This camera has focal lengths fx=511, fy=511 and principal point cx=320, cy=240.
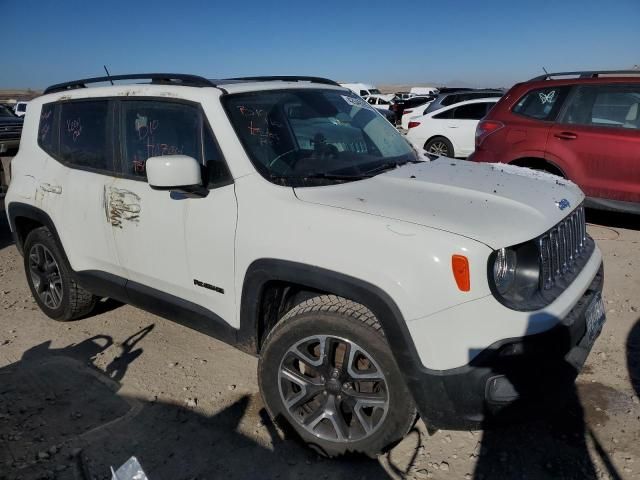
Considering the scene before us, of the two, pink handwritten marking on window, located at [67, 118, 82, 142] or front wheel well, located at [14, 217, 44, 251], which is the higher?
pink handwritten marking on window, located at [67, 118, 82, 142]

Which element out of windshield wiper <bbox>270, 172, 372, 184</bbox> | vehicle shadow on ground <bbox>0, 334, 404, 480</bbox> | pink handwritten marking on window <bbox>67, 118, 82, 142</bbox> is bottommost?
vehicle shadow on ground <bbox>0, 334, 404, 480</bbox>

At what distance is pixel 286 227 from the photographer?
2.43 meters

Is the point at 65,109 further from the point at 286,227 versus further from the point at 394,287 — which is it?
the point at 394,287

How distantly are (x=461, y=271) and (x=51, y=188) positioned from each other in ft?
9.89

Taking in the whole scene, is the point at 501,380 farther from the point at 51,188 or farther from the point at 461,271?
the point at 51,188

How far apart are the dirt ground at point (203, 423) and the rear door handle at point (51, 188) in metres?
1.15

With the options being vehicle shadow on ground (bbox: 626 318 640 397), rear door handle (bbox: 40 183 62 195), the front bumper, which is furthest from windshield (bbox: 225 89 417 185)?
vehicle shadow on ground (bbox: 626 318 640 397)

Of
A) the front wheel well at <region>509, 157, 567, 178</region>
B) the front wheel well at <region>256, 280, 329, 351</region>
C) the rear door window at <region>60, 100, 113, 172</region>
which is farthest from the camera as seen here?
the front wheel well at <region>509, 157, 567, 178</region>

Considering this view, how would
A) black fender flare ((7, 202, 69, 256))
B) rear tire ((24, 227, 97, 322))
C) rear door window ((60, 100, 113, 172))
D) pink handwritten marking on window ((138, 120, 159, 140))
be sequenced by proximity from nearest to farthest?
→ pink handwritten marking on window ((138, 120, 159, 140))
rear door window ((60, 100, 113, 172))
black fender flare ((7, 202, 69, 256))
rear tire ((24, 227, 97, 322))

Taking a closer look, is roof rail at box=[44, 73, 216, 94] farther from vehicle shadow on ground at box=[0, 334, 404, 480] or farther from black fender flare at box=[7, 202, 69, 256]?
vehicle shadow on ground at box=[0, 334, 404, 480]

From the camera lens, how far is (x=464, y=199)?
2.46 meters

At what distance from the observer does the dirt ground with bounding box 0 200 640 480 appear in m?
2.53

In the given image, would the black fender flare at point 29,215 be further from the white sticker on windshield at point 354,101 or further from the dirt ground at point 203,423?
the white sticker on windshield at point 354,101

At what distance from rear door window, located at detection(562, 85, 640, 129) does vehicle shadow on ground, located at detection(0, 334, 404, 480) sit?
4.92 metres
